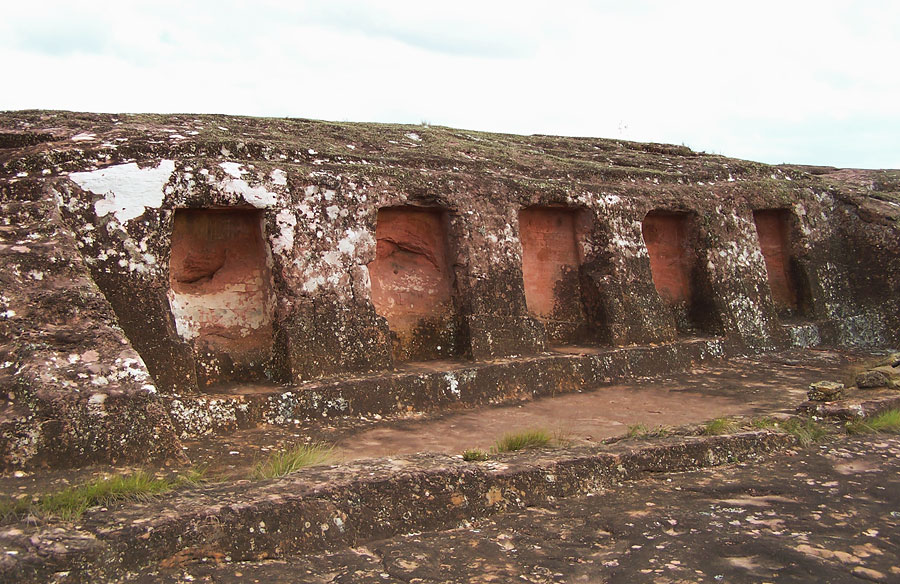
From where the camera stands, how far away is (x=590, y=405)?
22.5ft

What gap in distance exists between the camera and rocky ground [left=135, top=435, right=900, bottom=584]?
127 inches

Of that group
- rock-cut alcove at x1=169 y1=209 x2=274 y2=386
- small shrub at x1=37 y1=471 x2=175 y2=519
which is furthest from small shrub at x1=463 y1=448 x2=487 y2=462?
rock-cut alcove at x1=169 y1=209 x2=274 y2=386

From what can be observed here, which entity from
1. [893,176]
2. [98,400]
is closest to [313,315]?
[98,400]

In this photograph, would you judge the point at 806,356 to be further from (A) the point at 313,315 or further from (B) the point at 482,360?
(A) the point at 313,315

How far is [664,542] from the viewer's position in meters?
3.58

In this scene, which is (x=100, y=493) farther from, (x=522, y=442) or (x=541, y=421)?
(x=541, y=421)

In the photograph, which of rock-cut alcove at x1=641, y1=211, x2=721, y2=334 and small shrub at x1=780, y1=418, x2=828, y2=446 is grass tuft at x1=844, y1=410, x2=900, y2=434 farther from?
rock-cut alcove at x1=641, y1=211, x2=721, y2=334

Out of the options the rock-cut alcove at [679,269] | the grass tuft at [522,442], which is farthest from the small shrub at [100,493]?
the rock-cut alcove at [679,269]

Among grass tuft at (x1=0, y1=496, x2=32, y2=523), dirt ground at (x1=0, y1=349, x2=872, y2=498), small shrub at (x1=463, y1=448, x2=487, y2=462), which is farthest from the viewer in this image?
dirt ground at (x1=0, y1=349, x2=872, y2=498)

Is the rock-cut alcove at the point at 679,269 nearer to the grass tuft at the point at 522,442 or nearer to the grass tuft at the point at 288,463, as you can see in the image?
the grass tuft at the point at 522,442

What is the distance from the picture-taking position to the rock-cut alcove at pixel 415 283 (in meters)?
7.45

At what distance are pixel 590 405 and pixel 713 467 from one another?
6.79 feet

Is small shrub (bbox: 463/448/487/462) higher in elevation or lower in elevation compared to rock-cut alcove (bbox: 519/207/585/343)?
lower

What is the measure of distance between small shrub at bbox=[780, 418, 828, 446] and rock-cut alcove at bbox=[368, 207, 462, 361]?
3.11 metres
